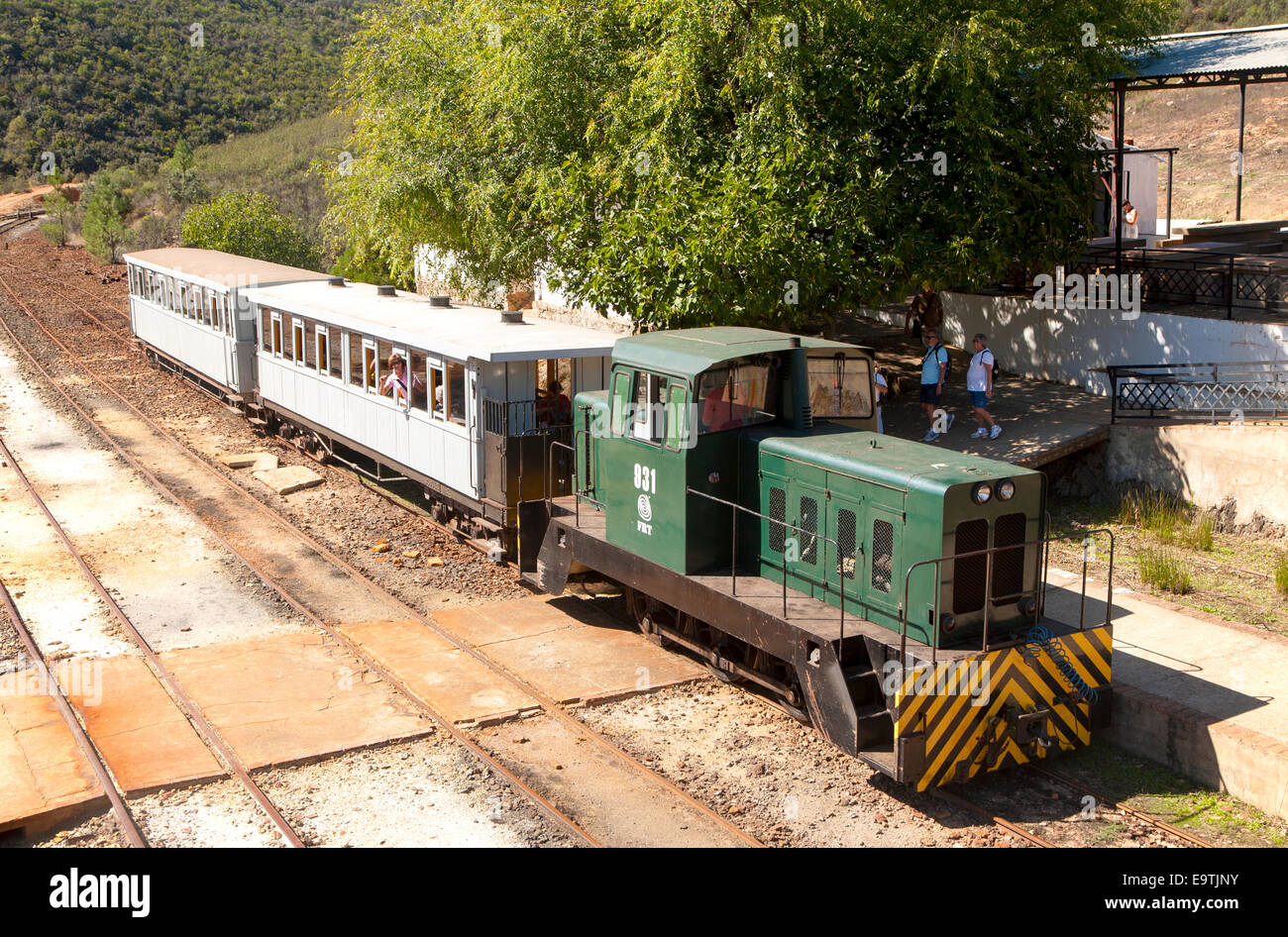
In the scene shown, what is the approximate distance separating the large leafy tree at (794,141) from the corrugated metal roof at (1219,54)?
5.90 feet

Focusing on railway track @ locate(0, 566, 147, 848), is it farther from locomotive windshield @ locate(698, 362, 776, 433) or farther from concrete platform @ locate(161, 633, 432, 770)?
locomotive windshield @ locate(698, 362, 776, 433)

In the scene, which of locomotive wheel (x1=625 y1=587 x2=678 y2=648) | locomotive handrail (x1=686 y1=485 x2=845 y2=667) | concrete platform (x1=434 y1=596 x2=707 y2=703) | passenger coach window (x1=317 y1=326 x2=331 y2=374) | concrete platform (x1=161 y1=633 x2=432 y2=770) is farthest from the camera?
passenger coach window (x1=317 y1=326 x2=331 y2=374)

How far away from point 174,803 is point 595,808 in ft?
10.5

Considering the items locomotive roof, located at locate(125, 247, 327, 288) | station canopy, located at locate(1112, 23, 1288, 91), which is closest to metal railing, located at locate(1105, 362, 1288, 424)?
station canopy, located at locate(1112, 23, 1288, 91)

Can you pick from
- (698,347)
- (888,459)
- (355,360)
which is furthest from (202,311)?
(888,459)

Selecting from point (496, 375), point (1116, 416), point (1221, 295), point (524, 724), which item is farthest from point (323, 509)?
point (1221, 295)

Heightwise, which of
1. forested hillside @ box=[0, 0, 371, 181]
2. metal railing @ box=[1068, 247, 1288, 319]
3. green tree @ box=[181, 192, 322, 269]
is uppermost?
forested hillside @ box=[0, 0, 371, 181]

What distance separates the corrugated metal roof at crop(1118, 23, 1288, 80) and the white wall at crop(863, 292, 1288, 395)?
4.21m

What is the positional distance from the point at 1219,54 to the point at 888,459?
16.2 m

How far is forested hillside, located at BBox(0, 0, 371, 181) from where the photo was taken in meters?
73.9

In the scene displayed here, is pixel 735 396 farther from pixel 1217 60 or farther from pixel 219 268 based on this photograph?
pixel 219 268

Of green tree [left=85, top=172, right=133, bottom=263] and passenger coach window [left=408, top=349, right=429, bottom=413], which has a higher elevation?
green tree [left=85, top=172, right=133, bottom=263]

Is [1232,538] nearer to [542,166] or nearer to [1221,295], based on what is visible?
[1221,295]

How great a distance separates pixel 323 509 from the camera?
674 inches
